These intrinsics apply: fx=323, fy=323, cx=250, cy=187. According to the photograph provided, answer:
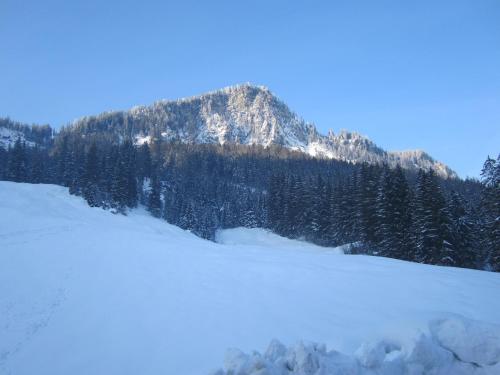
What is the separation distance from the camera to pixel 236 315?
12367mm

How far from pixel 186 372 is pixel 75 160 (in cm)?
8118

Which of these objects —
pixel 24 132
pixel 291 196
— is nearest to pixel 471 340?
pixel 291 196

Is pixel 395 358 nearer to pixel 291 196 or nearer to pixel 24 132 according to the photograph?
pixel 291 196

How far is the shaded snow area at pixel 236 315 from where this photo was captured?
291 inches

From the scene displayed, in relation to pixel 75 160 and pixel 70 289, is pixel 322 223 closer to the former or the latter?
pixel 70 289

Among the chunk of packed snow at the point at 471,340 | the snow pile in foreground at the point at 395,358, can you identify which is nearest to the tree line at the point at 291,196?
the chunk of packed snow at the point at 471,340

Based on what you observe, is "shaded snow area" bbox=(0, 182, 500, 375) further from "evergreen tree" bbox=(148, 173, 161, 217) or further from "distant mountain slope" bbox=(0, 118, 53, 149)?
"distant mountain slope" bbox=(0, 118, 53, 149)

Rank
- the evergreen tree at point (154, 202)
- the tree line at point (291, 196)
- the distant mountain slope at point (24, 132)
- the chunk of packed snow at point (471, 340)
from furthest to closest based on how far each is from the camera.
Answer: the distant mountain slope at point (24, 132)
the evergreen tree at point (154, 202)
the tree line at point (291, 196)
the chunk of packed snow at point (471, 340)

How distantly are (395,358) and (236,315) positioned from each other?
6.40 m

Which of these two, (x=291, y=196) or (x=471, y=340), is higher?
(x=291, y=196)

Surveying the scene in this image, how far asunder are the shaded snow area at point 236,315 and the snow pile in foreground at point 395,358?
0.07ft

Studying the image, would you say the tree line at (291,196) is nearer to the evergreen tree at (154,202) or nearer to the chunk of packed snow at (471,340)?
the evergreen tree at (154,202)

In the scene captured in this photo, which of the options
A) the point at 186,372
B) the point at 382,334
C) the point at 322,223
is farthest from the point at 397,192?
the point at 186,372

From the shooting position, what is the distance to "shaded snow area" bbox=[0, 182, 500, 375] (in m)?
7.38
